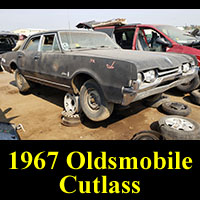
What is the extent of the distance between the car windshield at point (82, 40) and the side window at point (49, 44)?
196 millimetres

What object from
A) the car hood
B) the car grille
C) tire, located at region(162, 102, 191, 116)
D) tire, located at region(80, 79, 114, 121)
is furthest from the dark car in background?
the car grille

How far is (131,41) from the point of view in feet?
18.7

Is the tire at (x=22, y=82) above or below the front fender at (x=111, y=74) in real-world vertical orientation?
below

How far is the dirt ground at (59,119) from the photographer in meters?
3.08

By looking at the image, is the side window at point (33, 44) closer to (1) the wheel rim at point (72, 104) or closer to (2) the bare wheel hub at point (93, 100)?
(1) the wheel rim at point (72, 104)

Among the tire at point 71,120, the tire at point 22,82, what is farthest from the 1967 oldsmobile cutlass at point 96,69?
the tire at point 22,82

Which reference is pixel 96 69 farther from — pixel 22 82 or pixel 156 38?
pixel 156 38

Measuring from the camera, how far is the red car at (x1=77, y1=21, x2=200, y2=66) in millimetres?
4707

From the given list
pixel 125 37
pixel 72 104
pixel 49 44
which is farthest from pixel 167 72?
pixel 125 37

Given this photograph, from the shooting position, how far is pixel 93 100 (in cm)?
298

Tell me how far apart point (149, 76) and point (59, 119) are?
2.03 meters

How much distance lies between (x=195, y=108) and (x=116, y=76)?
2649 mm

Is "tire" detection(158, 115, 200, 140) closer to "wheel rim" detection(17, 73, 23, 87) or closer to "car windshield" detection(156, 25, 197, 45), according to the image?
"car windshield" detection(156, 25, 197, 45)

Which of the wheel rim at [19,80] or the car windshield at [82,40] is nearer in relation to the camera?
the car windshield at [82,40]
